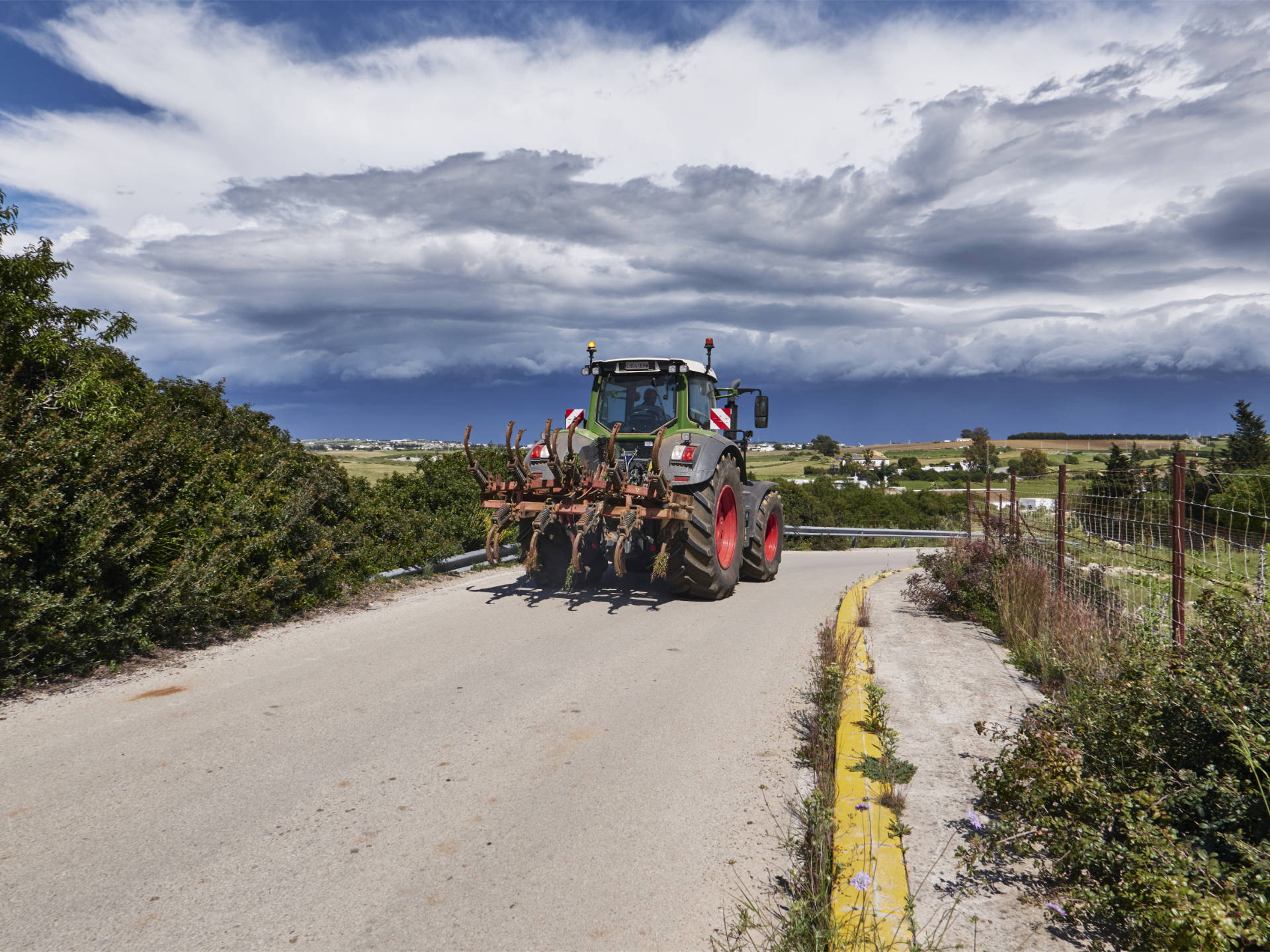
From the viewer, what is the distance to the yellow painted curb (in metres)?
2.61

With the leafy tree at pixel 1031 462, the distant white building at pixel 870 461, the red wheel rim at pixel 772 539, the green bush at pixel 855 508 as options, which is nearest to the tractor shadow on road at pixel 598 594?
the red wheel rim at pixel 772 539

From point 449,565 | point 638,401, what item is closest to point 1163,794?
point 638,401

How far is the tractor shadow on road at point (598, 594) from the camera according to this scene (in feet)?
30.0

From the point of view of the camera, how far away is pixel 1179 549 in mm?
4504

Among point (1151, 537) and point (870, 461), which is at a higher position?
point (870, 461)

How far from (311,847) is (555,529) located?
6499 mm

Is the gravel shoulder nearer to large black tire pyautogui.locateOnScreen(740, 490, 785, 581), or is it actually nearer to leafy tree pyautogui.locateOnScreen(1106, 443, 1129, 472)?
leafy tree pyautogui.locateOnScreen(1106, 443, 1129, 472)

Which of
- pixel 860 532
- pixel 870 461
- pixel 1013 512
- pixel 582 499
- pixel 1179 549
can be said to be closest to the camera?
pixel 1179 549

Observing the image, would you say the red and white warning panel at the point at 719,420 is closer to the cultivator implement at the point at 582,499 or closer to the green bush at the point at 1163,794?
the cultivator implement at the point at 582,499

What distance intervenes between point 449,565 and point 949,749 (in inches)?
319

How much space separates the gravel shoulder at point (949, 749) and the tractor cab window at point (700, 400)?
3.66m

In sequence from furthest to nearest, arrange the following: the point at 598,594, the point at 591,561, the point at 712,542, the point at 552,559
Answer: the point at 591,561 < the point at 552,559 < the point at 598,594 < the point at 712,542

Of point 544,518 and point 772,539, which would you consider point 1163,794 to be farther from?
point 772,539

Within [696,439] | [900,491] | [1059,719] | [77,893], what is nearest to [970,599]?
[696,439]
